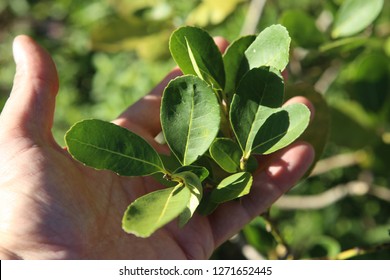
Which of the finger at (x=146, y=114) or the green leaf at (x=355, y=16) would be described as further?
the finger at (x=146, y=114)

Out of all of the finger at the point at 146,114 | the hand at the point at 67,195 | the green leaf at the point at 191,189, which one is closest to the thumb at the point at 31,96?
the hand at the point at 67,195

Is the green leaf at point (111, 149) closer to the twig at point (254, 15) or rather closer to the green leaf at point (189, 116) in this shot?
the green leaf at point (189, 116)

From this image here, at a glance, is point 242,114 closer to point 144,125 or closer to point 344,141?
point 144,125

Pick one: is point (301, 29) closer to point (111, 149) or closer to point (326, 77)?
point (111, 149)

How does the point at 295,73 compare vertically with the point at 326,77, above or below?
above

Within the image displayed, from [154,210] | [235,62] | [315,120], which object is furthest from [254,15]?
[154,210]

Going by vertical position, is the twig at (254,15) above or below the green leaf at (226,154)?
above

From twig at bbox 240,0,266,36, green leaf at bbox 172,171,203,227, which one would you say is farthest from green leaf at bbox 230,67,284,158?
twig at bbox 240,0,266,36
